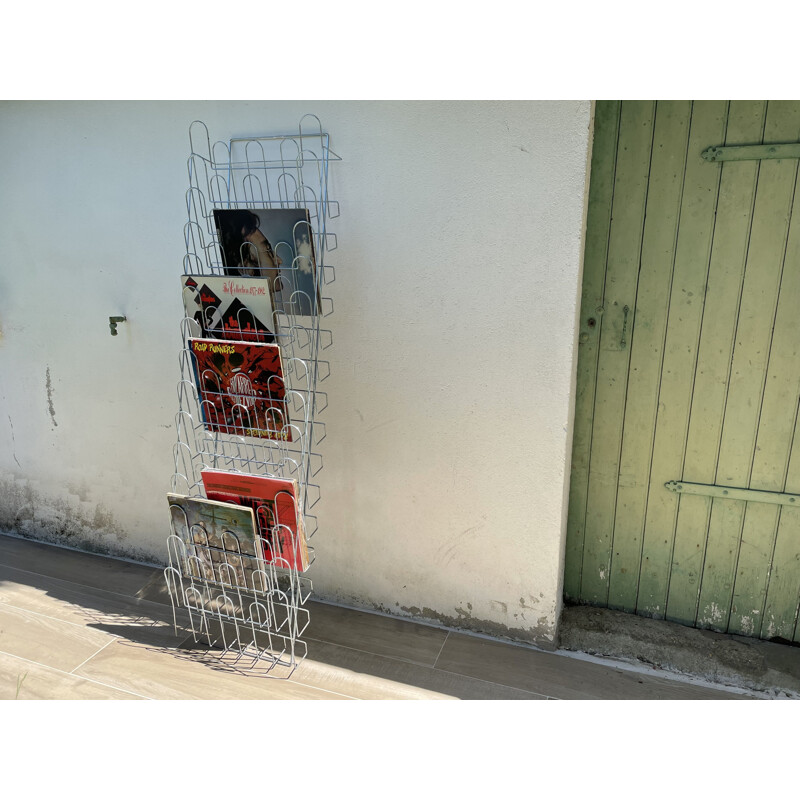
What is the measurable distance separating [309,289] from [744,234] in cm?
134

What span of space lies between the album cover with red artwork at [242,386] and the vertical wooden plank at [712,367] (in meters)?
1.32

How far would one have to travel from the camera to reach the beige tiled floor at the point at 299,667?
2.03 metres

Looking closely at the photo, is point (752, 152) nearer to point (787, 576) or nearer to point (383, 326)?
point (383, 326)

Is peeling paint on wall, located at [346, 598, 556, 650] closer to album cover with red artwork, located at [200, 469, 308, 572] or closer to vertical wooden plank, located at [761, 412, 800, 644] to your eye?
album cover with red artwork, located at [200, 469, 308, 572]

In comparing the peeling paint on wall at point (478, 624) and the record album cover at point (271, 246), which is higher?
the record album cover at point (271, 246)

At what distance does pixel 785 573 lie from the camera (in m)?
2.14

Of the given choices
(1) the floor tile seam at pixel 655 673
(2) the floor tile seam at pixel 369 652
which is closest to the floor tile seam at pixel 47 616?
(2) the floor tile seam at pixel 369 652

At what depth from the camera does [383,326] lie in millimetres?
2201

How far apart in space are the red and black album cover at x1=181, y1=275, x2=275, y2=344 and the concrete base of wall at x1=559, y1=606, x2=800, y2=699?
1.45 m

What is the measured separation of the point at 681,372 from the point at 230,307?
4.73 feet

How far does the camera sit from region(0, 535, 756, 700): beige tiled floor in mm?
2025

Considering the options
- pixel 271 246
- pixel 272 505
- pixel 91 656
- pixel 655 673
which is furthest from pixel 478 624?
pixel 271 246

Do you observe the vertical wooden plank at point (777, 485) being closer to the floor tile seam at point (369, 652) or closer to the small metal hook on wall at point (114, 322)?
the floor tile seam at point (369, 652)

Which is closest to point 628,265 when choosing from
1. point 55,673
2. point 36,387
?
point 55,673
